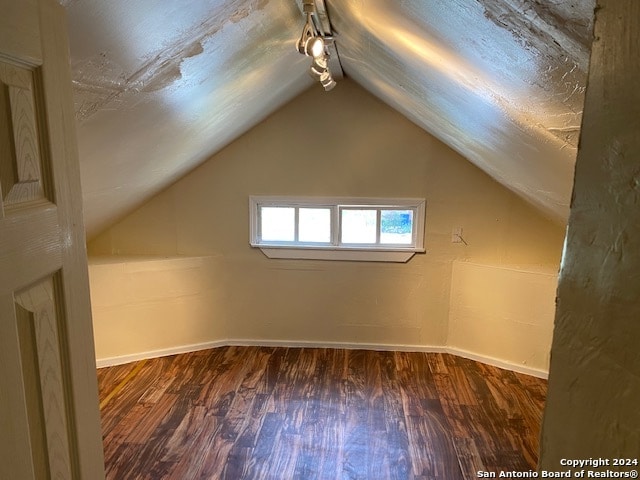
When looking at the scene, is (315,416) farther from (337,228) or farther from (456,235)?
(456,235)

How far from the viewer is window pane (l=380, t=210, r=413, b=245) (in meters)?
3.49

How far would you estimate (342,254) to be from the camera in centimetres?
354

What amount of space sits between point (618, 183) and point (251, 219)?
10.3 feet

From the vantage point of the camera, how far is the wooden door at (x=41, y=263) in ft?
2.06

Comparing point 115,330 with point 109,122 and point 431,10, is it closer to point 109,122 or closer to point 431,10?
point 109,122

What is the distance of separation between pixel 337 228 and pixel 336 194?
27cm

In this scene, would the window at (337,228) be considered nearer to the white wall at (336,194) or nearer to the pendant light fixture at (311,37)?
the white wall at (336,194)

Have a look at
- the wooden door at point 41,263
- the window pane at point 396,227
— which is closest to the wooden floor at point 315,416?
the window pane at point 396,227

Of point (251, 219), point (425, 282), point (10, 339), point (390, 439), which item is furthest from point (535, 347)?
point (10, 339)

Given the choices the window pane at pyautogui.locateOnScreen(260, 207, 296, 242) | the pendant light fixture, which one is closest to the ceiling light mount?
the pendant light fixture

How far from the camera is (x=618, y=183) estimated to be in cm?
50

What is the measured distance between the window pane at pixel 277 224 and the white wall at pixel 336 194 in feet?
0.50

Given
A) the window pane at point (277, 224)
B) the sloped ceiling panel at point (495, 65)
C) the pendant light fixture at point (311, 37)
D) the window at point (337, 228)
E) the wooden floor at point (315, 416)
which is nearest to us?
the sloped ceiling panel at point (495, 65)

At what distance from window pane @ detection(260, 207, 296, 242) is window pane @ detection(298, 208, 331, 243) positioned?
7 cm
